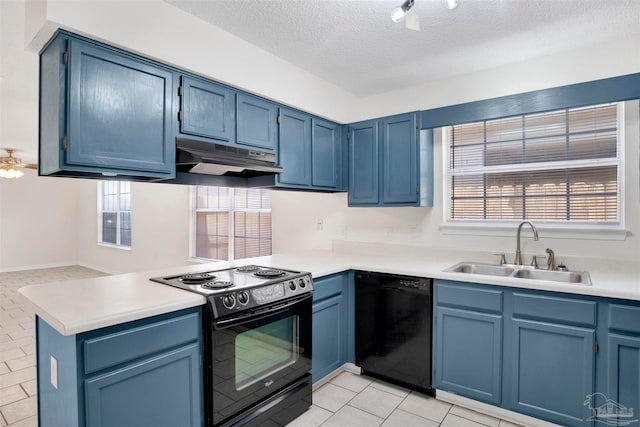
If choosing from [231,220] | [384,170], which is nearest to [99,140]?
[384,170]

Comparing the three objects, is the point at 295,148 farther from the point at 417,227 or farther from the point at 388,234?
the point at 417,227

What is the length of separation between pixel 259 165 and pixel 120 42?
42.4 inches

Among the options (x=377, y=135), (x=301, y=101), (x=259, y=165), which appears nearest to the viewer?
(x=259, y=165)

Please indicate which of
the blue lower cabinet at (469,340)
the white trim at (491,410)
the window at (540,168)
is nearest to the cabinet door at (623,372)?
the white trim at (491,410)

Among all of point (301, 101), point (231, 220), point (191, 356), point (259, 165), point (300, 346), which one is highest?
point (301, 101)

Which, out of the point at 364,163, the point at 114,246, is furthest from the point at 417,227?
the point at 114,246

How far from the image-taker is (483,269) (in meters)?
2.76

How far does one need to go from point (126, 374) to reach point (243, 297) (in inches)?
25.1

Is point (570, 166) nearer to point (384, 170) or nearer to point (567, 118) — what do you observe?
point (567, 118)

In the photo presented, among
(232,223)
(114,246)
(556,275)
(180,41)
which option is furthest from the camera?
(114,246)

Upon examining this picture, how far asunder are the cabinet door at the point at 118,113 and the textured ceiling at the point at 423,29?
0.53 meters

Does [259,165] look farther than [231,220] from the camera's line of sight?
No

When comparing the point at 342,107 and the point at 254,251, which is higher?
the point at 342,107

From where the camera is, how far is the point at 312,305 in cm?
247
